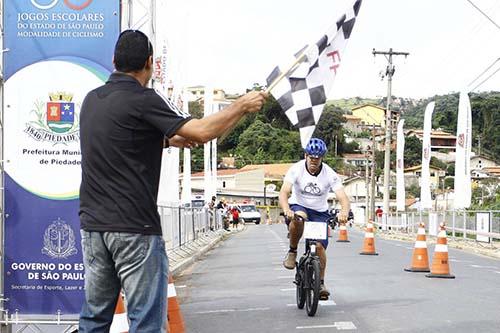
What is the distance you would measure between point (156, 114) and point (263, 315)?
5.46 meters

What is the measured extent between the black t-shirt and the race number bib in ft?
17.1

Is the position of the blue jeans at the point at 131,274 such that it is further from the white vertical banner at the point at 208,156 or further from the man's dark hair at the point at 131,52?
the white vertical banner at the point at 208,156

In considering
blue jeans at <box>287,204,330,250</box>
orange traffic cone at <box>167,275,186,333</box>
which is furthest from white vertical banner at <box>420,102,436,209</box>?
orange traffic cone at <box>167,275,186,333</box>

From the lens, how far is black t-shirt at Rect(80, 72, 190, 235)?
13.8 ft

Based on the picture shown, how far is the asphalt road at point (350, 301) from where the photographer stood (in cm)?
848

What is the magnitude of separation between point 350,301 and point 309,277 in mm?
1317

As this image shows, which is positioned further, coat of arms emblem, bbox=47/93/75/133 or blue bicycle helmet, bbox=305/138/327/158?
blue bicycle helmet, bbox=305/138/327/158

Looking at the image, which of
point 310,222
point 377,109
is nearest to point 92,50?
point 310,222

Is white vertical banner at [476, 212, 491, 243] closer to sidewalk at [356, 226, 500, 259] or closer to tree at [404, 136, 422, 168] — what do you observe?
sidewalk at [356, 226, 500, 259]

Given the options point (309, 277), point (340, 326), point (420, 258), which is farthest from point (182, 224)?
point (340, 326)

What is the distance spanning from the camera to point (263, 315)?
9.25 m

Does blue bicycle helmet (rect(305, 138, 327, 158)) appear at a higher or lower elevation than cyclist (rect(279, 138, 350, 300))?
higher

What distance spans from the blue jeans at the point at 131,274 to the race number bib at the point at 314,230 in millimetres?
5141

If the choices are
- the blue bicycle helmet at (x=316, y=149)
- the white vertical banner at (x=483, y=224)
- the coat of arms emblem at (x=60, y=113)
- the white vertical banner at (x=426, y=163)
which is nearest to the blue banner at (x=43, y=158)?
the coat of arms emblem at (x=60, y=113)
